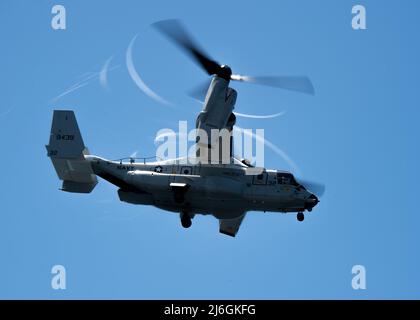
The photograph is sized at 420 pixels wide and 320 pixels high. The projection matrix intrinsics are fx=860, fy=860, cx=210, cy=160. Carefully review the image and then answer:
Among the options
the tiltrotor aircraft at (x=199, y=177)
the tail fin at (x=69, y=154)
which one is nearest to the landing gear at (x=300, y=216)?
the tiltrotor aircraft at (x=199, y=177)

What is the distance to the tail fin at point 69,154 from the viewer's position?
106ft

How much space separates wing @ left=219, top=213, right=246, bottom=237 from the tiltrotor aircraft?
95 centimetres

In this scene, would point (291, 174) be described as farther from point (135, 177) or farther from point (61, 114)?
point (61, 114)

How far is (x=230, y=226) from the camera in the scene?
1337 inches

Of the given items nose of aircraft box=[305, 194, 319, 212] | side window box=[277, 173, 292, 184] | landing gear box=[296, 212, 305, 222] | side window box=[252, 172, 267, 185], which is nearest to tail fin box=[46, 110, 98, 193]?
side window box=[252, 172, 267, 185]

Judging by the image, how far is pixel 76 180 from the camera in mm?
32656

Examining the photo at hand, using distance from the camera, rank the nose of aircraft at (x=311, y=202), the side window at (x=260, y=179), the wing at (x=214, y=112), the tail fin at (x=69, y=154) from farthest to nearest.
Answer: the tail fin at (x=69, y=154) < the side window at (x=260, y=179) < the nose of aircraft at (x=311, y=202) < the wing at (x=214, y=112)

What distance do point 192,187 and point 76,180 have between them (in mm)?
4639

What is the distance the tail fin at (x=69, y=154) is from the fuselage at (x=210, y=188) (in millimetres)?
1143

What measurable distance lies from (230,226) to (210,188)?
3.32m

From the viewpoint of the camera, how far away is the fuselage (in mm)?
31266

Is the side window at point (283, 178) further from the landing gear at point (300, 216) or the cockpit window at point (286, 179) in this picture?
the landing gear at point (300, 216)
